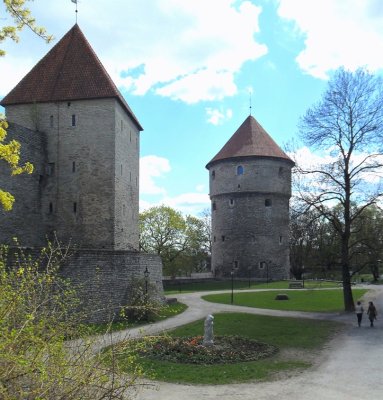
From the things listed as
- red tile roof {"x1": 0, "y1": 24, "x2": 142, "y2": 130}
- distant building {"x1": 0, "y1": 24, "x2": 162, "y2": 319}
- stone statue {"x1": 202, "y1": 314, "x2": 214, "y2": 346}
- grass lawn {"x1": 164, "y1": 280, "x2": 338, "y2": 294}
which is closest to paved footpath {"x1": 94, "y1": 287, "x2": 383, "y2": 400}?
stone statue {"x1": 202, "y1": 314, "x2": 214, "y2": 346}

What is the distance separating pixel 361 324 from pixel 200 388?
→ 1044 centimetres

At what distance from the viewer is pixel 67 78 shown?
27.9 meters

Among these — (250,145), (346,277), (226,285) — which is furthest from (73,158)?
(250,145)

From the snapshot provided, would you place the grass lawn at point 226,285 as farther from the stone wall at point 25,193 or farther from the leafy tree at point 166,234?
the stone wall at point 25,193

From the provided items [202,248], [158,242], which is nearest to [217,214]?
[158,242]

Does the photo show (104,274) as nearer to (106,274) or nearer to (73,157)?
(106,274)

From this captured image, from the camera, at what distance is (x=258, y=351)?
498 inches

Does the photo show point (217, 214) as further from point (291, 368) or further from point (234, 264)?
point (291, 368)

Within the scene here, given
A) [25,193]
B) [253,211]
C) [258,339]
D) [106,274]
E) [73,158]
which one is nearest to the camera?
[258,339]

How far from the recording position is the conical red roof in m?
44.6

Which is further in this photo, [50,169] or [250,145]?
[250,145]

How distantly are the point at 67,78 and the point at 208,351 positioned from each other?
20.7 metres

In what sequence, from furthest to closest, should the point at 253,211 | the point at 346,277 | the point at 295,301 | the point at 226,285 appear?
the point at 253,211, the point at 226,285, the point at 295,301, the point at 346,277

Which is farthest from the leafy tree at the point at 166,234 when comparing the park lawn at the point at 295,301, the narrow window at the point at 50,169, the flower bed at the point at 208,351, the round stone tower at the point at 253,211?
the flower bed at the point at 208,351
